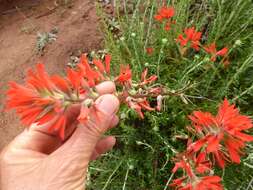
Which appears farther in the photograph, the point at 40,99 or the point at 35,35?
the point at 35,35

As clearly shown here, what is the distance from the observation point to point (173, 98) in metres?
1.63

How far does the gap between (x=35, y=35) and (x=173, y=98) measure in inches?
57.9

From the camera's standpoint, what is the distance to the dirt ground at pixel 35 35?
2.54 m

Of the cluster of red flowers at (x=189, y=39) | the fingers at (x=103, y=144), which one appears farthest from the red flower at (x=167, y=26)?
the fingers at (x=103, y=144)

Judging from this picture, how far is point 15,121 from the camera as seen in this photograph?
2.40 m

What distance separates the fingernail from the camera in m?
0.95

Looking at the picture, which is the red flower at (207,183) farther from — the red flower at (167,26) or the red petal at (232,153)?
the red flower at (167,26)

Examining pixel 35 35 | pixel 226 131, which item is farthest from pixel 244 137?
pixel 35 35

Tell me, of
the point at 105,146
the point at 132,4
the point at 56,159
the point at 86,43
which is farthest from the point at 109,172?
the point at 132,4

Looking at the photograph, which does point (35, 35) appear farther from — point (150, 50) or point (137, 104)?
point (137, 104)

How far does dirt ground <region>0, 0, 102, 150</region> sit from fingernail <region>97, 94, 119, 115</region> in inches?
59.6

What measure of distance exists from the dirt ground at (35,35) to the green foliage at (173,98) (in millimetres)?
664

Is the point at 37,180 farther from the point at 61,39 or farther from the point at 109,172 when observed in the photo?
the point at 61,39

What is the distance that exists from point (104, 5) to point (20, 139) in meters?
1.71
